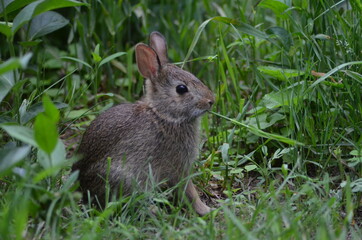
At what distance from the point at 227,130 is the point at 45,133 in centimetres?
203

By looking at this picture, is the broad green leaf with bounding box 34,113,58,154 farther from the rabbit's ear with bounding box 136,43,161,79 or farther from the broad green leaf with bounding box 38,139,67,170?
the rabbit's ear with bounding box 136,43,161,79

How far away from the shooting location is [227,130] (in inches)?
181

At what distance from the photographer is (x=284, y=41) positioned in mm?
4473

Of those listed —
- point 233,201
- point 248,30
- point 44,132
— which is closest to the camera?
point 44,132

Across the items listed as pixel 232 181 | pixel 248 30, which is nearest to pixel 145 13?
pixel 248 30

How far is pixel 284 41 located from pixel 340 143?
0.85 m

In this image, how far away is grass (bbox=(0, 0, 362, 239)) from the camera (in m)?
3.02

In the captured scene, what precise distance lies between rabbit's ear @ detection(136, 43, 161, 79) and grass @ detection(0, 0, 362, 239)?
19 cm

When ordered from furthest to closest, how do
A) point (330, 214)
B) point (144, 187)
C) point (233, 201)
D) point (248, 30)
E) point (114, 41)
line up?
point (114, 41), point (248, 30), point (144, 187), point (233, 201), point (330, 214)

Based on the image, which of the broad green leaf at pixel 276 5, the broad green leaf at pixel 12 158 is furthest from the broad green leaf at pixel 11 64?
the broad green leaf at pixel 276 5

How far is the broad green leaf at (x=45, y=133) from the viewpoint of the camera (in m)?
2.76

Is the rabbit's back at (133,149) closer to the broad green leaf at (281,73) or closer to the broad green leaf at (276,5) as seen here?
the broad green leaf at (281,73)

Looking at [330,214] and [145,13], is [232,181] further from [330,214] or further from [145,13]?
[145,13]

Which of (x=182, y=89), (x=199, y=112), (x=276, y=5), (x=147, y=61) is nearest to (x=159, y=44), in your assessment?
(x=147, y=61)
